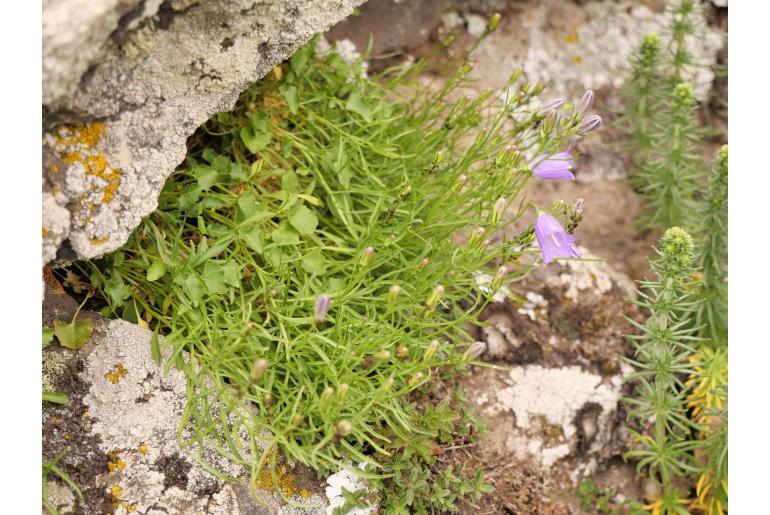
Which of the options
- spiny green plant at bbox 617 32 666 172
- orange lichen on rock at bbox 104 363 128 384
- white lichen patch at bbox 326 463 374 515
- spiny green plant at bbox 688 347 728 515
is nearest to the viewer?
orange lichen on rock at bbox 104 363 128 384

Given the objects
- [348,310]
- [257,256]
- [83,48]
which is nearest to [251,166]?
[257,256]

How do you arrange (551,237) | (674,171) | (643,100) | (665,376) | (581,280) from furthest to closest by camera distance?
(643,100) → (674,171) → (581,280) → (665,376) → (551,237)

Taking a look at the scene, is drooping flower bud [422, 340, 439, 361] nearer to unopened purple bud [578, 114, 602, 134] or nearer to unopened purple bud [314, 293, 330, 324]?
unopened purple bud [314, 293, 330, 324]

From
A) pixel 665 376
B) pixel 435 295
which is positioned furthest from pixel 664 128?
pixel 435 295

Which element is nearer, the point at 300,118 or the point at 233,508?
the point at 233,508

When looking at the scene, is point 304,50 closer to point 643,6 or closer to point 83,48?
point 83,48

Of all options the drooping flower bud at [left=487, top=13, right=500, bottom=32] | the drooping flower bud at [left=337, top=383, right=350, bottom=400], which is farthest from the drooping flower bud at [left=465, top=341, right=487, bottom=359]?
the drooping flower bud at [left=487, top=13, right=500, bottom=32]

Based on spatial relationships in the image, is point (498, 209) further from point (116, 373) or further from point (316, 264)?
point (116, 373)
